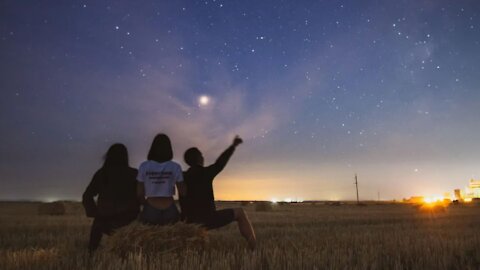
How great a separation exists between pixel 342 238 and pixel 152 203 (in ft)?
15.2

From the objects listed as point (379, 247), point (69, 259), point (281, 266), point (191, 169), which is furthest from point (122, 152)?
point (379, 247)

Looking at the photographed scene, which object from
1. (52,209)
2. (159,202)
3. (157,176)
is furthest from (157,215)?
(52,209)

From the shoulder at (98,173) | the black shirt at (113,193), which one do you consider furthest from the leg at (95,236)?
the shoulder at (98,173)

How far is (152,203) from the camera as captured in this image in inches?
238

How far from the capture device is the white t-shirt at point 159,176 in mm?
5984

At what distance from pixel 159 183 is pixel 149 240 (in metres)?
0.83

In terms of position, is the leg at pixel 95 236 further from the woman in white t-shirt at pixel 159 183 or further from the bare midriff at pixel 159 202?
the bare midriff at pixel 159 202

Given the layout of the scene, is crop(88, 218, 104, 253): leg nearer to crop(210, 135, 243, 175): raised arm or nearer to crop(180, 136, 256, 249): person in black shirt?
crop(180, 136, 256, 249): person in black shirt

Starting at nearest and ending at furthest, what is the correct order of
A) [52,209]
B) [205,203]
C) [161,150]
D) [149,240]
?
[149,240], [161,150], [205,203], [52,209]

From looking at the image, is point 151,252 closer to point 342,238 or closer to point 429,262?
point 429,262

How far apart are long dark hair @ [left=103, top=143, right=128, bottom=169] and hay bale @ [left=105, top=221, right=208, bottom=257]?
1.16m

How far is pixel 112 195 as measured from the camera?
254 inches

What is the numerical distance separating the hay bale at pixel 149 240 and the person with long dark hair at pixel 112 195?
703 millimetres

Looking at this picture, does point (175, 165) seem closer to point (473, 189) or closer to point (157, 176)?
point (157, 176)
